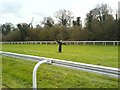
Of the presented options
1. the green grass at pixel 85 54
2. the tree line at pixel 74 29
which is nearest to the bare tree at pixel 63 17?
the tree line at pixel 74 29

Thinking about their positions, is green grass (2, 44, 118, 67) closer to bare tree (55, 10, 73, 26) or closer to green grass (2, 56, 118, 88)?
green grass (2, 56, 118, 88)

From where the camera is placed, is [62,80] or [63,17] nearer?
[62,80]

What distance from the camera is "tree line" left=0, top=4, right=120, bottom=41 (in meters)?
44.9

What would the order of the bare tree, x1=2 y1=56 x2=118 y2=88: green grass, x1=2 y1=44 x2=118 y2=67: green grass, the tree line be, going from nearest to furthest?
1. x1=2 y1=56 x2=118 y2=88: green grass
2. x1=2 y1=44 x2=118 y2=67: green grass
3. the tree line
4. the bare tree

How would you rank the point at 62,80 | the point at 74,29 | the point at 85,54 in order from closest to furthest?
the point at 62,80
the point at 85,54
the point at 74,29

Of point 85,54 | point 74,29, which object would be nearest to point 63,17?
point 74,29

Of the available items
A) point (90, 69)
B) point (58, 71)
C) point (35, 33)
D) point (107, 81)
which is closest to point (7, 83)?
point (58, 71)

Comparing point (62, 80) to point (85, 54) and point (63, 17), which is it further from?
point (63, 17)

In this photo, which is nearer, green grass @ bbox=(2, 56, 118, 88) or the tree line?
green grass @ bbox=(2, 56, 118, 88)

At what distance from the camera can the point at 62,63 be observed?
235 inches

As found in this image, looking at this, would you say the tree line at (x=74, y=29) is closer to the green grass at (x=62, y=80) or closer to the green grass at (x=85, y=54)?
the green grass at (x=85, y=54)

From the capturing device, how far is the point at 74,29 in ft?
180

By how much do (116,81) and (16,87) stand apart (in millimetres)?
2643

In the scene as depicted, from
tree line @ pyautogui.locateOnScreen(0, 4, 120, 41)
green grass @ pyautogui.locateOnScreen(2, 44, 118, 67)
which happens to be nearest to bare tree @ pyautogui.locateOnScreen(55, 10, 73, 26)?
tree line @ pyautogui.locateOnScreen(0, 4, 120, 41)
